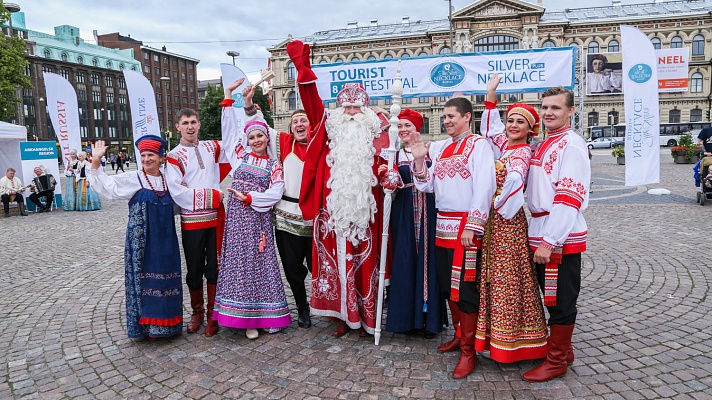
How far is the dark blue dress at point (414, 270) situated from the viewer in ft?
13.0

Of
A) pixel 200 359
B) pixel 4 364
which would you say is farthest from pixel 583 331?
pixel 4 364

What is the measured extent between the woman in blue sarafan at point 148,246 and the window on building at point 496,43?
2265 inches

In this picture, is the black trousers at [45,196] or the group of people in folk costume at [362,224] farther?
the black trousers at [45,196]

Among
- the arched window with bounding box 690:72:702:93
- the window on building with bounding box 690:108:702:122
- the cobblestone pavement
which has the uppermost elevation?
the arched window with bounding box 690:72:702:93

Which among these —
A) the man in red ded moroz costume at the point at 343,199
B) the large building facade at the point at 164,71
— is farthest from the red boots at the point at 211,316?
the large building facade at the point at 164,71

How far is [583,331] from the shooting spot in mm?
4246

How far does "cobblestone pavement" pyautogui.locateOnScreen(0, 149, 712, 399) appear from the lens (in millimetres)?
3295

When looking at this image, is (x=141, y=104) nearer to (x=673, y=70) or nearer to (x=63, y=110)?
(x=63, y=110)

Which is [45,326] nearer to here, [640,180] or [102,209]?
→ [640,180]

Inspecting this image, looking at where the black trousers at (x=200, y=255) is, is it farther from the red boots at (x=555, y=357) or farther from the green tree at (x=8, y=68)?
the green tree at (x=8, y=68)

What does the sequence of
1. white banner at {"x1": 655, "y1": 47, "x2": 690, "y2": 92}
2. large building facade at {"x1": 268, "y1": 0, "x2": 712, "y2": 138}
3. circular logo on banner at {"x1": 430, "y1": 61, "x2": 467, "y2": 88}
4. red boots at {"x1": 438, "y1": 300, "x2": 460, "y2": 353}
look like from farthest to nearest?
large building facade at {"x1": 268, "y1": 0, "x2": 712, "y2": 138}
white banner at {"x1": 655, "y1": 47, "x2": 690, "y2": 92}
circular logo on banner at {"x1": 430, "y1": 61, "x2": 467, "y2": 88}
red boots at {"x1": 438, "y1": 300, "x2": 460, "y2": 353}

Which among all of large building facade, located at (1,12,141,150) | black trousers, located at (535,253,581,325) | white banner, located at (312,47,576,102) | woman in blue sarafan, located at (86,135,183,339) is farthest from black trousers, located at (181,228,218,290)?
large building facade, located at (1,12,141,150)

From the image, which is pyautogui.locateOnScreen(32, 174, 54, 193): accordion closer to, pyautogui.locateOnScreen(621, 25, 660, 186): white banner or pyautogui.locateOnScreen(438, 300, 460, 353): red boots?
pyautogui.locateOnScreen(438, 300, 460, 353): red boots

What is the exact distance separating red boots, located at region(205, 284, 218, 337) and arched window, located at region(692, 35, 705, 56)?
66173mm
